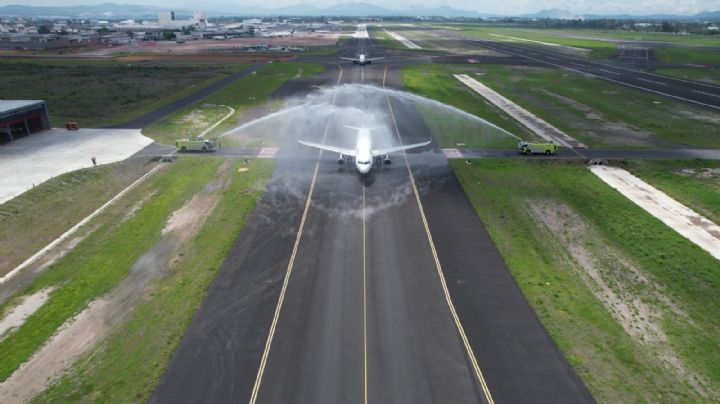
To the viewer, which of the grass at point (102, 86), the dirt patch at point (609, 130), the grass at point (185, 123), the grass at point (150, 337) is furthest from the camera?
the grass at point (102, 86)

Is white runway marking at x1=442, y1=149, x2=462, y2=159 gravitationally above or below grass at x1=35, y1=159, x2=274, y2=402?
above

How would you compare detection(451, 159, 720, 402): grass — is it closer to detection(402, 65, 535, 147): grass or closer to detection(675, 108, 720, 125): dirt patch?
detection(402, 65, 535, 147): grass

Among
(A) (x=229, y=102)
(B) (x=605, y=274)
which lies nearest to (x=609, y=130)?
(B) (x=605, y=274)

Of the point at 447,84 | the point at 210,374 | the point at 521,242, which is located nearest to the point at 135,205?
the point at 210,374

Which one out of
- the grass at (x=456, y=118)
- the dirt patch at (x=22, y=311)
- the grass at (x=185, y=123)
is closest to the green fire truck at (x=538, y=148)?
the grass at (x=456, y=118)

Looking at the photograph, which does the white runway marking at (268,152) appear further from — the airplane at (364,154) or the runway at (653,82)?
the runway at (653,82)

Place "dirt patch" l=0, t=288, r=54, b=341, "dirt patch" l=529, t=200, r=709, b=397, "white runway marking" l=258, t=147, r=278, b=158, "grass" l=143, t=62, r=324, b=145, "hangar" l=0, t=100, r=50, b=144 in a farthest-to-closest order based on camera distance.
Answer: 1. "grass" l=143, t=62, r=324, b=145
2. "hangar" l=0, t=100, r=50, b=144
3. "white runway marking" l=258, t=147, r=278, b=158
4. "dirt patch" l=0, t=288, r=54, b=341
5. "dirt patch" l=529, t=200, r=709, b=397

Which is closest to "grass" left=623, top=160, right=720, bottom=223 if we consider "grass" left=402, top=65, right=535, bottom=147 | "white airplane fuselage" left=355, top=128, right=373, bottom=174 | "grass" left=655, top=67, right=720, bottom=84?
"grass" left=402, top=65, right=535, bottom=147
